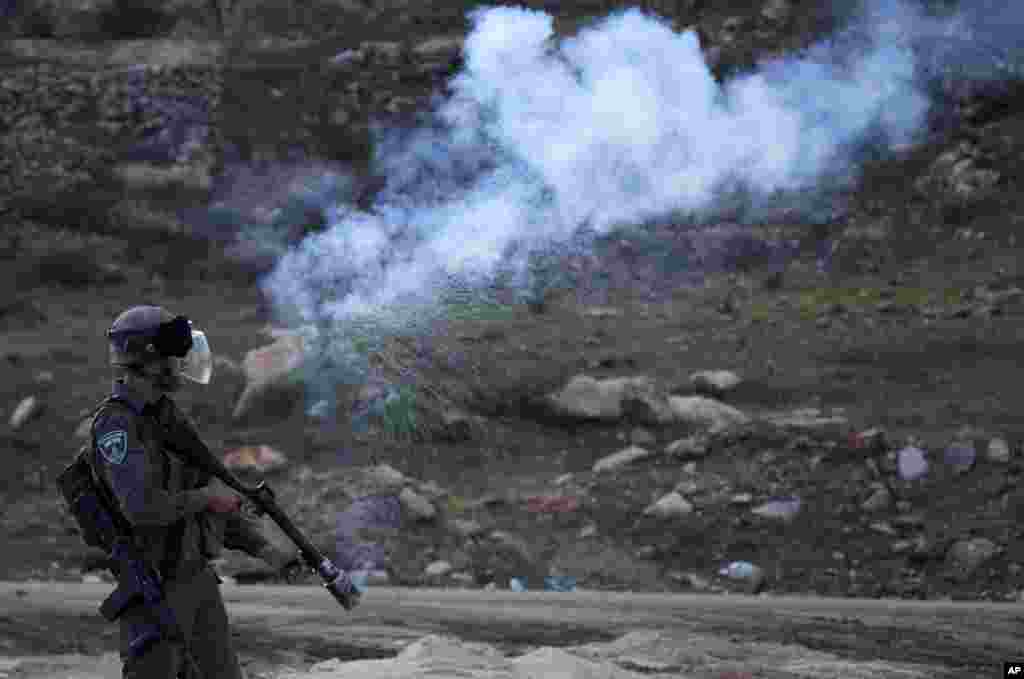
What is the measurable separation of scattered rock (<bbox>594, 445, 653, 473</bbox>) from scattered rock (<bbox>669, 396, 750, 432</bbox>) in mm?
610

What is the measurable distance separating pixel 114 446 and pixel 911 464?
7023 mm

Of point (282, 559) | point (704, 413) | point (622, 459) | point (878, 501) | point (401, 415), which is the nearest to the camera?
point (282, 559)

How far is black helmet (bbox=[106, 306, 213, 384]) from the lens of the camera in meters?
4.47

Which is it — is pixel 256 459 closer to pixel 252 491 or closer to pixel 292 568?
pixel 292 568

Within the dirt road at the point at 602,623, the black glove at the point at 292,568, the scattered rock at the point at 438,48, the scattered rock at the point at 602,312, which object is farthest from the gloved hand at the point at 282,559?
the scattered rock at the point at 438,48

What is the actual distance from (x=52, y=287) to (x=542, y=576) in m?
9.69

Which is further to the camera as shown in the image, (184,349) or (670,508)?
(670,508)

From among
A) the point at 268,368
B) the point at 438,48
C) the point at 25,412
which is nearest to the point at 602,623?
the point at 268,368

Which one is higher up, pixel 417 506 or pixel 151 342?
pixel 417 506

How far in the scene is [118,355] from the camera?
4.49 m

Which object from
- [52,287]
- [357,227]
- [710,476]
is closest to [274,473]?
[357,227]

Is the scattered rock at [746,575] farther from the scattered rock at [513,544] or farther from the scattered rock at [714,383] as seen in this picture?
the scattered rock at [714,383]

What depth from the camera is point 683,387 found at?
489 inches

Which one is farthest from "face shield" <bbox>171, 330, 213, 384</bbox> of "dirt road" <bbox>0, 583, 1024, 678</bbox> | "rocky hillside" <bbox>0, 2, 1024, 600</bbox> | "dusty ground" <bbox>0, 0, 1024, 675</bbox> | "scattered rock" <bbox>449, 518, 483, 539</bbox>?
"scattered rock" <bbox>449, 518, 483, 539</bbox>
